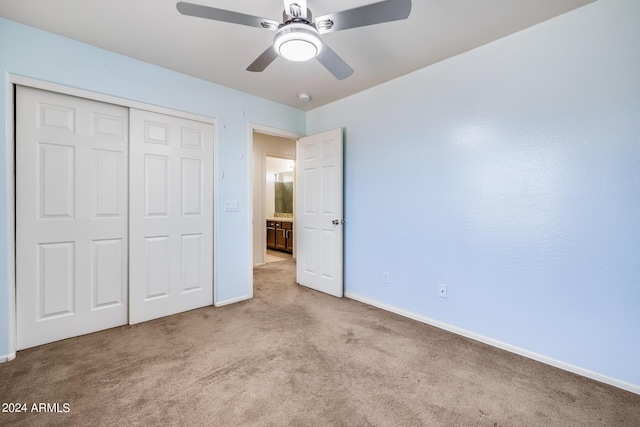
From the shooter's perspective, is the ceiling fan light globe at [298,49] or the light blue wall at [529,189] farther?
the light blue wall at [529,189]

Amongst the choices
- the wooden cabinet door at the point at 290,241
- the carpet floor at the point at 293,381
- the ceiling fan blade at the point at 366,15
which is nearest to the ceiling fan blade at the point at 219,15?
the ceiling fan blade at the point at 366,15

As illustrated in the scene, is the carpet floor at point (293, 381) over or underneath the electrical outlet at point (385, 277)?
underneath

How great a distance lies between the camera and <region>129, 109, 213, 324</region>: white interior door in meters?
2.68

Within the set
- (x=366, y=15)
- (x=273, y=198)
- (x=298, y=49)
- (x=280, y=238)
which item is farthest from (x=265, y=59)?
(x=273, y=198)

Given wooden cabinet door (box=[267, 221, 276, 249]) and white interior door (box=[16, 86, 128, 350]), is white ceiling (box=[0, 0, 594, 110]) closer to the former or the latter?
white interior door (box=[16, 86, 128, 350])

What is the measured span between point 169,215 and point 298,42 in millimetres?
2181

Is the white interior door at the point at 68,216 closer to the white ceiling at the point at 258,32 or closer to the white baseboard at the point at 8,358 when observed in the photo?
the white baseboard at the point at 8,358

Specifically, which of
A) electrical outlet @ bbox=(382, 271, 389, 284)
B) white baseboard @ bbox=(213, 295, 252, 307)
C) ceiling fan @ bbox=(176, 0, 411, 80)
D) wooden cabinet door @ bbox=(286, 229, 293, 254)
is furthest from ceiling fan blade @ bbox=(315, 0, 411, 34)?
wooden cabinet door @ bbox=(286, 229, 293, 254)

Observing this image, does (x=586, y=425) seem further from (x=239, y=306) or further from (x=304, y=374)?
(x=239, y=306)

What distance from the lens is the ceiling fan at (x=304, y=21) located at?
139 cm

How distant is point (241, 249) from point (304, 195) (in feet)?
3.78

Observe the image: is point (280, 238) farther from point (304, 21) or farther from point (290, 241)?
point (304, 21)

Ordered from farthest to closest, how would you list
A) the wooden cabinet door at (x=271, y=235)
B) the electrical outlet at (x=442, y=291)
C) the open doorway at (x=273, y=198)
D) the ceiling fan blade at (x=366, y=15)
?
the wooden cabinet door at (x=271, y=235)
the open doorway at (x=273, y=198)
the electrical outlet at (x=442, y=291)
the ceiling fan blade at (x=366, y=15)

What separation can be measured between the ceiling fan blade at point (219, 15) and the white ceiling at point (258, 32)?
43 centimetres
